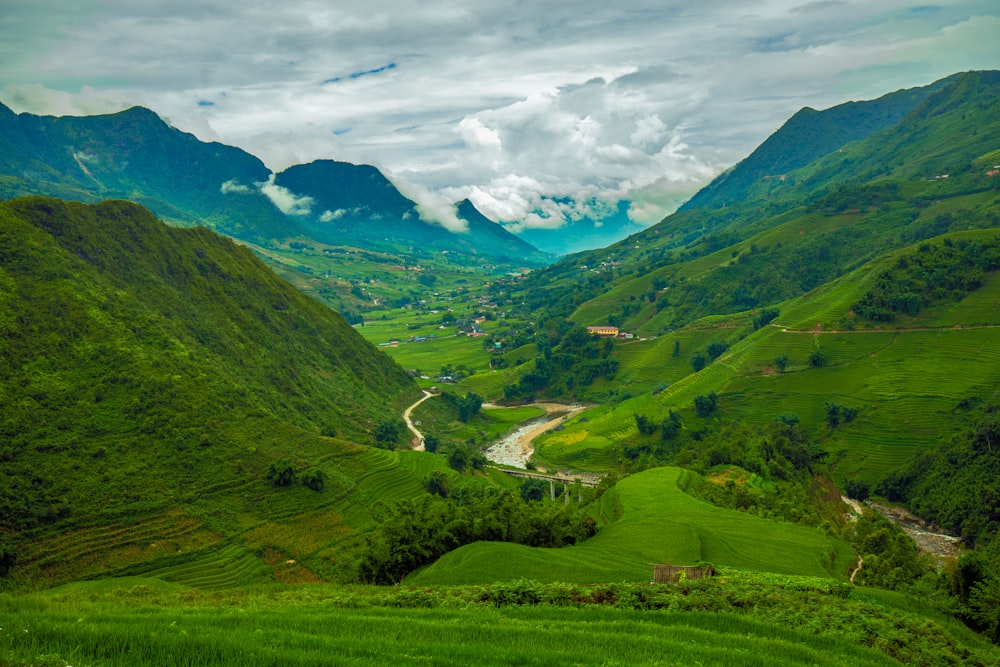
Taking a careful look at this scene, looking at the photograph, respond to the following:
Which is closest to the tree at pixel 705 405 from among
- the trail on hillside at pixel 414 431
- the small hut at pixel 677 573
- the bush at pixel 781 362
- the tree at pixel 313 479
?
the bush at pixel 781 362

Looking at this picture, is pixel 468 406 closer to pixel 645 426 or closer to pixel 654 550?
pixel 645 426

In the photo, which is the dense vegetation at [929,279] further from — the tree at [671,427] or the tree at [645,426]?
the tree at [645,426]

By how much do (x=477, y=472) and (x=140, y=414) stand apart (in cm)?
4021

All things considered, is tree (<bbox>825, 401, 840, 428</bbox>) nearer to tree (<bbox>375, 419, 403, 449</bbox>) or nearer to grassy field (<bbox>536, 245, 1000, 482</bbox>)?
grassy field (<bbox>536, 245, 1000, 482</bbox>)

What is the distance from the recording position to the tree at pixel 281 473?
56938 mm

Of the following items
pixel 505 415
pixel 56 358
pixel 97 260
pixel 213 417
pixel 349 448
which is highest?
pixel 97 260

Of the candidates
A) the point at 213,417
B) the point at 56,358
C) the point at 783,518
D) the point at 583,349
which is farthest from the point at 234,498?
the point at 583,349

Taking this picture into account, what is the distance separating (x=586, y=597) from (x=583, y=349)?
4748 inches

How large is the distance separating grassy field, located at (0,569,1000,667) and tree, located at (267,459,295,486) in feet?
111

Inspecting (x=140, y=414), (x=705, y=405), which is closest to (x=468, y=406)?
(x=705, y=405)

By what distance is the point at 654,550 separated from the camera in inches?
1403

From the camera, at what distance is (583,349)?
139500 mm

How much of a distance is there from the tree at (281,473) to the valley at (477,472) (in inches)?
7.5

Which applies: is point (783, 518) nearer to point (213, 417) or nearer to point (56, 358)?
point (213, 417)
